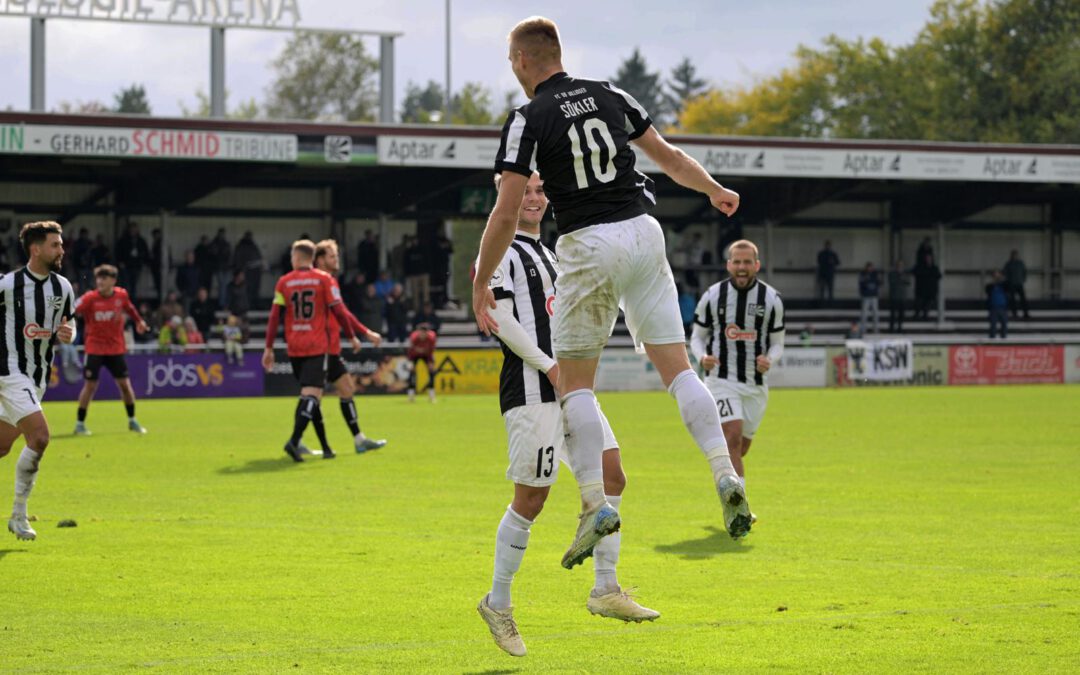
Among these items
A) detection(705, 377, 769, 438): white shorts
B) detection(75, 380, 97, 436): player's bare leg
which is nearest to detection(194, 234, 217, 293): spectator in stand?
detection(75, 380, 97, 436): player's bare leg

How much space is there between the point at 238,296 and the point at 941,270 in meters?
22.3

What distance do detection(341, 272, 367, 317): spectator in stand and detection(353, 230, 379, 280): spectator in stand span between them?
57.3 inches

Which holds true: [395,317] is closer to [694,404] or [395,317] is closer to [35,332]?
[35,332]

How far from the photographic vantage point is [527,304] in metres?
7.10

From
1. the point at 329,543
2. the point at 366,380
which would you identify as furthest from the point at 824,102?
the point at 329,543

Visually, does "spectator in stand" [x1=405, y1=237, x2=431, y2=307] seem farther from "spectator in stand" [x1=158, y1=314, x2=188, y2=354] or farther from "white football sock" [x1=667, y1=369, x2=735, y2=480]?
"white football sock" [x1=667, y1=369, x2=735, y2=480]

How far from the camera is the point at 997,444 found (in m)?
18.6

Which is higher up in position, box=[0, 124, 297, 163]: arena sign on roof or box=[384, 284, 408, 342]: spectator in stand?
box=[0, 124, 297, 163]: arena sign on roof

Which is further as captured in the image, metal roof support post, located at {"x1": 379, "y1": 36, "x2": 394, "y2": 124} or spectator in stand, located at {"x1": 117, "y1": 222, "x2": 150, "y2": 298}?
metal roof support post, located at {"x1": 379, "y1": 36, "x2": 394, "y2": 124}

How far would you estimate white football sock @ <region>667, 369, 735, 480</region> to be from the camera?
629cm

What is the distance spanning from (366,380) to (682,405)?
26.2m

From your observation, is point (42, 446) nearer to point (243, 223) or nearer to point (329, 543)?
point (329, 543)

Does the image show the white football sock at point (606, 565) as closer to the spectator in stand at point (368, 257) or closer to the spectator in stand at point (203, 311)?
the spectator in stand at point (203, 311)

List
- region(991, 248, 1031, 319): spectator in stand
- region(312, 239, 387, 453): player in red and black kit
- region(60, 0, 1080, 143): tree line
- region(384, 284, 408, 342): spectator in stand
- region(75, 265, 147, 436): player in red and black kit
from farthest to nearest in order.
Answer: region(60, 0, 1080, 143): tree line < region(991, 248, 1031, 319): spectator in stand < region(384, 284, 408, 342): spectator in stand < region(75, 265, 147, 436): player in red and black kit < region(312, 239, 387, 453): player in red and black kit
